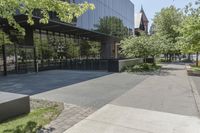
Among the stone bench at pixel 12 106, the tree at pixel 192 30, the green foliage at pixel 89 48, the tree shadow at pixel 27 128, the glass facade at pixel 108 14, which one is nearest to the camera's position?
the tree shadow at pixel 27 128

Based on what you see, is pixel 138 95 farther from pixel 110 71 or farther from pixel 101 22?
pixel 101 22

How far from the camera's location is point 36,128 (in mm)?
5137

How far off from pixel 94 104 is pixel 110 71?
11.8 m

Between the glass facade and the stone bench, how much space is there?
19579mm

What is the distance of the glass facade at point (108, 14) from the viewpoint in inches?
1094

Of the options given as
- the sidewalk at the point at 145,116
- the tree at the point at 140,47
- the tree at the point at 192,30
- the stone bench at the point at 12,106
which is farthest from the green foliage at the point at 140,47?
the stone bench at the point at 12,106

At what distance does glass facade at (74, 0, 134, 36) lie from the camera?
1094 inches

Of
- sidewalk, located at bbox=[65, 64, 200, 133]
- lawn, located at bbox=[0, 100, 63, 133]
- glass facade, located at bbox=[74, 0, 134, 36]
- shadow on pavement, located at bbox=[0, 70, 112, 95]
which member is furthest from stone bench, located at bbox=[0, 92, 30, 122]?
glass facade, located at bbox=[74, 0, 134, 36]

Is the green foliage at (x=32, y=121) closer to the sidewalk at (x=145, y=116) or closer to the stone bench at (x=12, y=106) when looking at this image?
the stone bench at (x=12, y=106)

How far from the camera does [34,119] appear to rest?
19.0 ft

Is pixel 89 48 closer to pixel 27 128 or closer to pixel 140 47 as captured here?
pixel 140 47

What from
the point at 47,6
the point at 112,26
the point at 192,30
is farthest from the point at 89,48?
the point at 47,6

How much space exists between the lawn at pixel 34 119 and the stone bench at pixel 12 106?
0.20 metres

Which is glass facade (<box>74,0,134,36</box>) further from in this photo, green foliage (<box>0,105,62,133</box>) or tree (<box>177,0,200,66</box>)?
green foliage (<box>0,105,62,133</box>)
